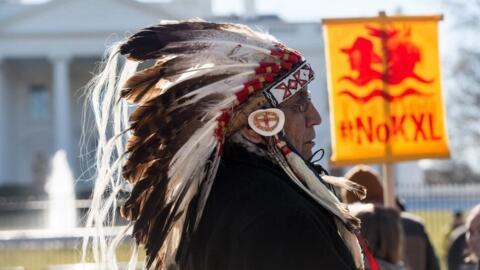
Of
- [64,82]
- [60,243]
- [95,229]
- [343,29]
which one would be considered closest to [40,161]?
[64,82]

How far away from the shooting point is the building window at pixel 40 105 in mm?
57219

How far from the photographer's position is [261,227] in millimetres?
2838

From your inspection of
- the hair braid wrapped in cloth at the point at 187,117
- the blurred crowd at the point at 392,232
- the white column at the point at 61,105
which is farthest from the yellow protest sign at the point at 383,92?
the white column at the point at 61,105

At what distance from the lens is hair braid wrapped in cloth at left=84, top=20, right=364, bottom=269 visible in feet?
10.0

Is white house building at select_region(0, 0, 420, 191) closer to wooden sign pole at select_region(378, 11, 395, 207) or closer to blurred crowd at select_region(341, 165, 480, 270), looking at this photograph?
wooden sign pole at select_region(378, 11, 395, 207)

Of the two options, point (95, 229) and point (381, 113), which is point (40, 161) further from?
point (95, 229)

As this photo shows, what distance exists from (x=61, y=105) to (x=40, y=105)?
10.1ft

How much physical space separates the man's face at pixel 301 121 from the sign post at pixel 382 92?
4084 mm

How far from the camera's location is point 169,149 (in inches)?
122

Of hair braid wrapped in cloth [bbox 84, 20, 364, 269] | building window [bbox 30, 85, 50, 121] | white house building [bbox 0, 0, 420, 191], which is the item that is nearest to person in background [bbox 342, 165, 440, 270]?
hair braid wrapped in cloth [bbox 84, 20, 364, 269]

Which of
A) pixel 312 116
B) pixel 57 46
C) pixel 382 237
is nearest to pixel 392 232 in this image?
pixel 382 237

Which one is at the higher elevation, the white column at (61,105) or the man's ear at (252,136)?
the white column at (61,105)

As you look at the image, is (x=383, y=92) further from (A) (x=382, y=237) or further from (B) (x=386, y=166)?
(A) (x=382, y=237)

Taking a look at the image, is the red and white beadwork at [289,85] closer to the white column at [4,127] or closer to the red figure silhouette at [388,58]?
the red figure silhouette at [388,58]
